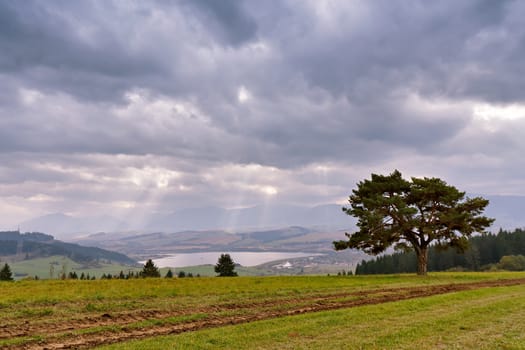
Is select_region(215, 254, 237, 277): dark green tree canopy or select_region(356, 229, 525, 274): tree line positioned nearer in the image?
select_region(215, 254, 237, 277): dark green tree canopy

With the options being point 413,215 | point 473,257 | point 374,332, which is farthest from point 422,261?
point 473,257

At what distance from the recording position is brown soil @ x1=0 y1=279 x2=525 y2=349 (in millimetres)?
13867

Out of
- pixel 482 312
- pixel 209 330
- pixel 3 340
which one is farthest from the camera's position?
pixel 482 312

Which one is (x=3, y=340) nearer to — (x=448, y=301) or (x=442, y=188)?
(x=448, y=301)

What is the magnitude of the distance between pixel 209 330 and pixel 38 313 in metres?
9.70

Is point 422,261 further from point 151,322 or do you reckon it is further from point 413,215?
point 151,322

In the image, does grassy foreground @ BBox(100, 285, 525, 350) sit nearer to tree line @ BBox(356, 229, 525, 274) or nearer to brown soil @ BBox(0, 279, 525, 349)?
brown soil @ BBox(0, 279, 525, 349)

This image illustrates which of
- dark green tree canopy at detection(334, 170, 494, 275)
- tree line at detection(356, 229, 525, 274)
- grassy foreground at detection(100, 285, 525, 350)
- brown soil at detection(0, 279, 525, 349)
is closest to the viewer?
grassy foreground at detection(100, 285, 525, 350)

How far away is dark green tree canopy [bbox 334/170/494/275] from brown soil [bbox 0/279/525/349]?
25.3 m

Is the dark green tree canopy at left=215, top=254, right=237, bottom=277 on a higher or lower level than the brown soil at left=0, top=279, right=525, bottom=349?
lower

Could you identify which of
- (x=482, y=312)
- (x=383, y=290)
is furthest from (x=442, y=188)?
(x=482, y=312)

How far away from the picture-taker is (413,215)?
162 feet

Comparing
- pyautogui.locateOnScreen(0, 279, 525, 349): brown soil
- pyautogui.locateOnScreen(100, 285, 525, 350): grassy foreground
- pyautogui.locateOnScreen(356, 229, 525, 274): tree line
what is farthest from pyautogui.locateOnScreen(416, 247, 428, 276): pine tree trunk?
pyautogui.locateOnScreen(356, 229, 525, 274): tree line

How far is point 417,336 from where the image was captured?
13523 millimetres
